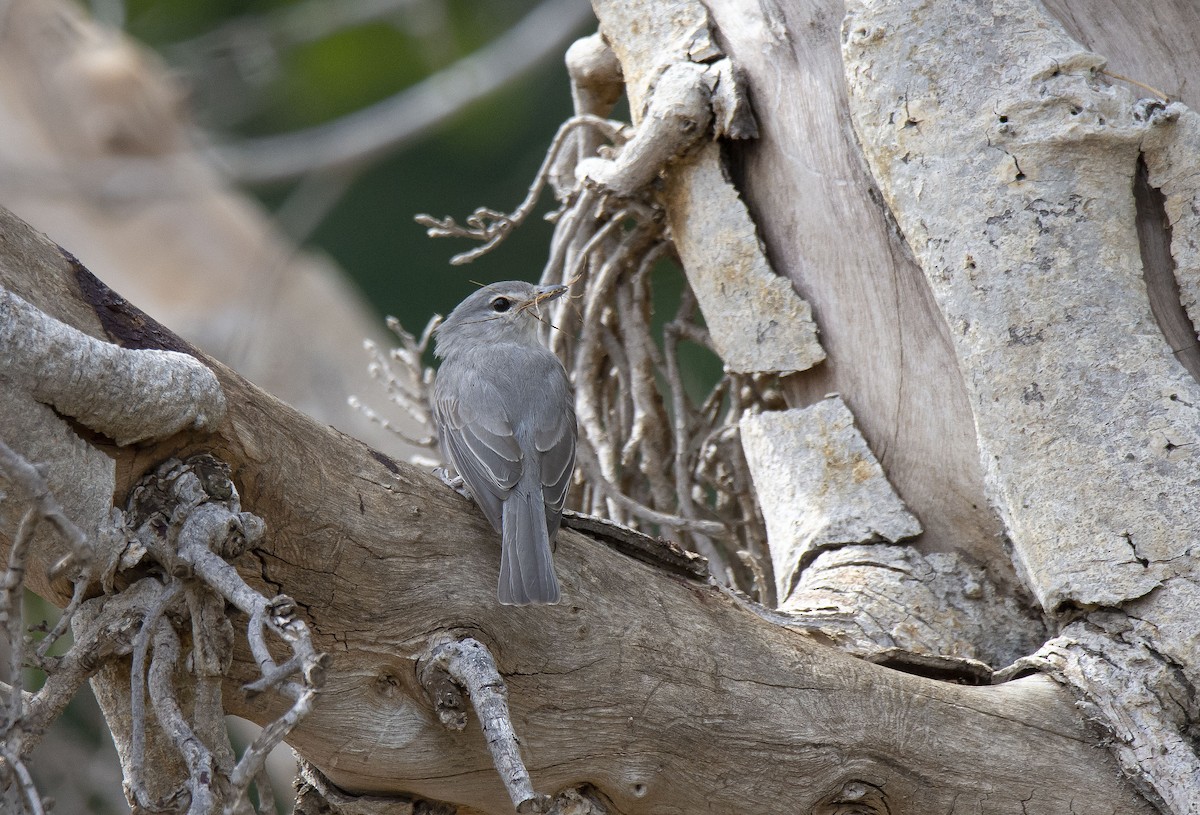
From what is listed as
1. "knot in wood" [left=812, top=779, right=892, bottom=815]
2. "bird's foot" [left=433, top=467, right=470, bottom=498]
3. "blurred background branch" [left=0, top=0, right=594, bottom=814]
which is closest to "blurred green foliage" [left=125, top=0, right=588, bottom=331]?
"blurred background branch" [left=0, top=0, right=594, bottom=814]

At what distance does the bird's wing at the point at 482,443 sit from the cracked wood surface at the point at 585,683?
17 cm

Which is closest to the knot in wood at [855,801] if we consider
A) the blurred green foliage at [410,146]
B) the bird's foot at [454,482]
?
the bird's foot at [454,482]

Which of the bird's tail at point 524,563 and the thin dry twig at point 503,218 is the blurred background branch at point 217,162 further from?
the bird's tail at point 524,563

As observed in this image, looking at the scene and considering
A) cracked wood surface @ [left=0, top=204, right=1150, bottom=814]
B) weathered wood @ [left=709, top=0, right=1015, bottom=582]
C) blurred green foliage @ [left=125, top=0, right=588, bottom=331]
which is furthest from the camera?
blurred green foliage @ [left=125, top=0, right=588, bottom=331]

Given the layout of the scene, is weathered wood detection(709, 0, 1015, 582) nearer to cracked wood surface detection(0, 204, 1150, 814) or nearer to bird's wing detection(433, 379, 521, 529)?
cracked wood surface detection(0, 204, 1150, 814)

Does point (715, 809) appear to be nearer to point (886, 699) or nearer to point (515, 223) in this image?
point (886, 699)

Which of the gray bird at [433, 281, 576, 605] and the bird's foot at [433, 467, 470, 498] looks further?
the bird's foot at [433, 467, 470, 498]

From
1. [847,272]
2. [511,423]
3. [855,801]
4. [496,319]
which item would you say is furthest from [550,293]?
Result: [855,801]

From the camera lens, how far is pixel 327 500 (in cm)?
216

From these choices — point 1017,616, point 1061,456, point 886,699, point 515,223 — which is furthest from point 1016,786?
point 515,223

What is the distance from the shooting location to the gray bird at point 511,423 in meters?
2.35

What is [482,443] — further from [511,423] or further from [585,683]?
[585,683]

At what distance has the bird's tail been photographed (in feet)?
7.36

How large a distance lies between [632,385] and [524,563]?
5.43ft
